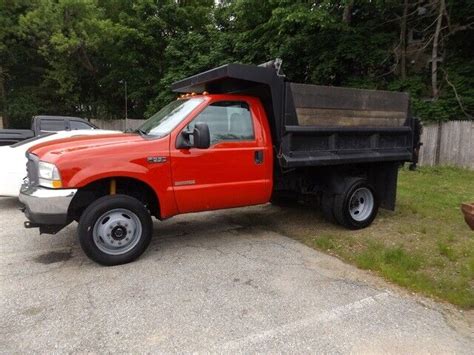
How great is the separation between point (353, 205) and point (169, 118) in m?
3.19

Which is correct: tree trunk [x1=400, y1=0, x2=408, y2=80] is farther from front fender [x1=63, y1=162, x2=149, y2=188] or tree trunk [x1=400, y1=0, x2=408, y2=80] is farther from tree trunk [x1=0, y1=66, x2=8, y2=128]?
tree trunk [x1=0, y1=66, x2=8, y2=128]

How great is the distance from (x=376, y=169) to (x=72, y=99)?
23.4m

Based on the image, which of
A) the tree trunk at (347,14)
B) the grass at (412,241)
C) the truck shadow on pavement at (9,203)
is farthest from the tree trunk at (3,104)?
the grass at (412,241)

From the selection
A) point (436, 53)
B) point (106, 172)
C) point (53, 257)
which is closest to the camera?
point (106, 172)

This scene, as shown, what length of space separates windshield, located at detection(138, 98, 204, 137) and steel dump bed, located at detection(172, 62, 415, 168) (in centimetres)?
43

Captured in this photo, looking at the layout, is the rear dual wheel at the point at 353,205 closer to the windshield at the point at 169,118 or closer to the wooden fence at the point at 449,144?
the windshield at the point at 169,118

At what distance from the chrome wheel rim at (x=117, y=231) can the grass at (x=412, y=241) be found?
94.8 inches

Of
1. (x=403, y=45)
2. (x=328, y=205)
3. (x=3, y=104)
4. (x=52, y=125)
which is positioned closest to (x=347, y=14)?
(x=403, y=45)

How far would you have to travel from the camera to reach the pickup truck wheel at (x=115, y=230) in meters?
4.55

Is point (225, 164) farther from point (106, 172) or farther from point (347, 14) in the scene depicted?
point (347, 14)

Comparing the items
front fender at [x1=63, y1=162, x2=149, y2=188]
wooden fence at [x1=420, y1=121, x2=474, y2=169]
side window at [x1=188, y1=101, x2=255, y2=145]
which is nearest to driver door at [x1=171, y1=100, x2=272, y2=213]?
side window at [x1=188, y1=101, x2=255, y2=145]

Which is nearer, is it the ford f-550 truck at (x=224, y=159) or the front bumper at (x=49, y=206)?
the front bumper at (x=49, y=206)

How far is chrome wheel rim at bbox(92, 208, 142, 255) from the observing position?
4.66 m

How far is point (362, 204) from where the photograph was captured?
651 centimetres
